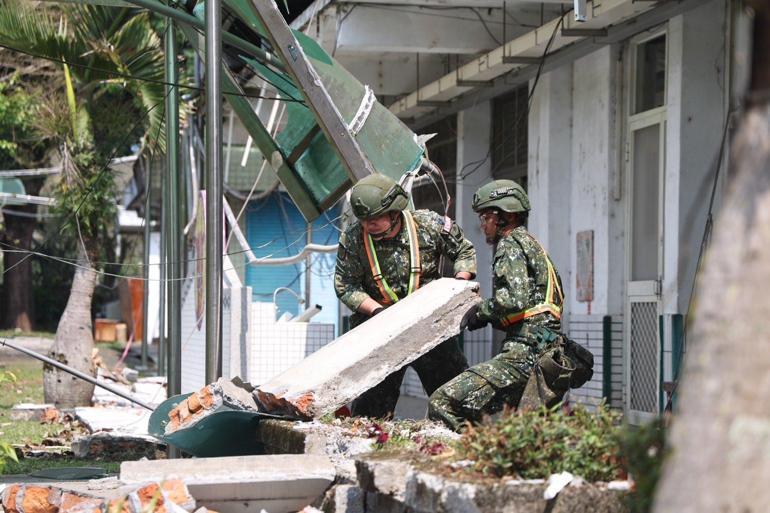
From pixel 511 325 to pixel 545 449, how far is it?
95.0 inches

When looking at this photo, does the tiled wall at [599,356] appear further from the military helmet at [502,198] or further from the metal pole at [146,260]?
the metal pole at [146,260]

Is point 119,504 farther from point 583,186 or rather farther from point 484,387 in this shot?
point 583,186

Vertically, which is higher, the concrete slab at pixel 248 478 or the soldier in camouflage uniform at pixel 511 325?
the soldier in camouflage uniform at pixel 511 325

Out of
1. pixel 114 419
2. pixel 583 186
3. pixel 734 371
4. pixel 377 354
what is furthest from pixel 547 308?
pixel 114 419

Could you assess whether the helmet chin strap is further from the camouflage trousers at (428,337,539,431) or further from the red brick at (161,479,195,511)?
the red brick at (161,479,195,511)

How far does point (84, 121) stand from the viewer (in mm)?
15734

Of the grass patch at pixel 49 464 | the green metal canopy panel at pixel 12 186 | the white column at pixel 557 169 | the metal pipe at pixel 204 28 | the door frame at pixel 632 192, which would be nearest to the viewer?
the metal pipe at pixel 204 28

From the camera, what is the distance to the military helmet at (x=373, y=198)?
7406mm

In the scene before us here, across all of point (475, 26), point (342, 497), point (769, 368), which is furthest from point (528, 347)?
point (475, 26)

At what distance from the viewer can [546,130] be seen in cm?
1297

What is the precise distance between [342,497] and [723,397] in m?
3.08

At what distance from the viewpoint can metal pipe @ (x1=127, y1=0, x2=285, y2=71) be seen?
878 cm

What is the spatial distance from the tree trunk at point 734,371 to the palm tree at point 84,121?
38.9 ft

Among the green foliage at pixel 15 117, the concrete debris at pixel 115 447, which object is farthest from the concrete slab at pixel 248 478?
the green foliage at pixel 15 117
